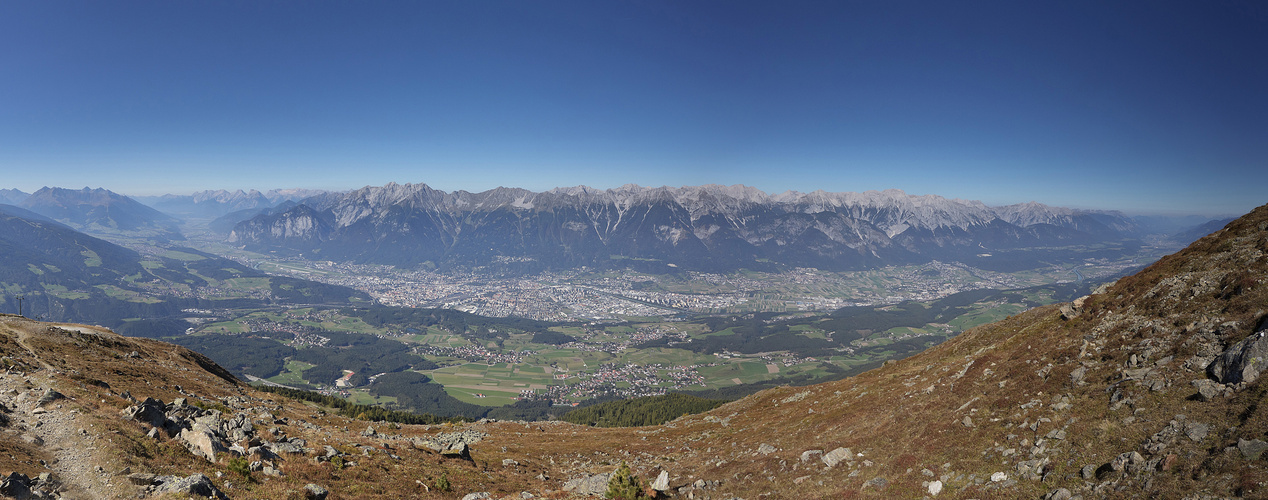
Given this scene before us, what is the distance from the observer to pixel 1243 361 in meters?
14.0

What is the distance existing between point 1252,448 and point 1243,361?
5.06 metres

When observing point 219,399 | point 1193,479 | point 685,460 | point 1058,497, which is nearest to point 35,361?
point 219,399

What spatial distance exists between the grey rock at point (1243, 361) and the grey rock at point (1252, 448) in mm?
4050

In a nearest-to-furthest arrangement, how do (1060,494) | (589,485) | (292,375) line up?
(1060,494) → (589,485) → (292,375)

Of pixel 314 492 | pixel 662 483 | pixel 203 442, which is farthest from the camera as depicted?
pixel 662 483

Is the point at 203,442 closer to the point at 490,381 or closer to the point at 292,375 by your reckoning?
the point at 490,381

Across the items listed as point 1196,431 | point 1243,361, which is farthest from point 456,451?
point 1243,361

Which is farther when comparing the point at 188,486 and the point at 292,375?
the point at 292,375

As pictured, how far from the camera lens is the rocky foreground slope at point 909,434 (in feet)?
44.9

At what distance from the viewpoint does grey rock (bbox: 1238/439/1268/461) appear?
10859mm

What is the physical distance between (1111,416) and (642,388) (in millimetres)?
164499

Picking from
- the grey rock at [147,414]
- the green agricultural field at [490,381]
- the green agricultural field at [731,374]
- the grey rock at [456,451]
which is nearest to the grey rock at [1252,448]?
the grey rock at [456,451]

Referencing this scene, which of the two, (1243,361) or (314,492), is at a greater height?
(1243,361)

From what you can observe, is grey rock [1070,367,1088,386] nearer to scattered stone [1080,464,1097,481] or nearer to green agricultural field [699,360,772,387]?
scattered stone [1080,464,1097,481]
